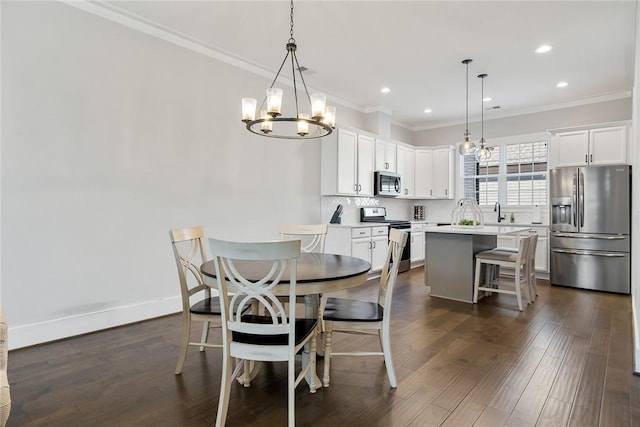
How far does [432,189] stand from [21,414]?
263 inches

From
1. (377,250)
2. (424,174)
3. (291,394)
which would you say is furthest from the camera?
(424,174)

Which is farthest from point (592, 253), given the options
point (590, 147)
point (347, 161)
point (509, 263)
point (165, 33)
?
point (165, 33)

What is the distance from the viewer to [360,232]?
17.1 feet

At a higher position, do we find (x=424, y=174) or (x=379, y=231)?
(x=424, y=174)

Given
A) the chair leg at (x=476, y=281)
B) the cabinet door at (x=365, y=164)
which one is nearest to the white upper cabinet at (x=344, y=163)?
the cabinet door at (x=365, y=164)

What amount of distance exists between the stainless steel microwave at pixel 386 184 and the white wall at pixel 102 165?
2477 mm

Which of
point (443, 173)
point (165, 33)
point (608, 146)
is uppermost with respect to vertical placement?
point (165, 33)

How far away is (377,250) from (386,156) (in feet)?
5.73

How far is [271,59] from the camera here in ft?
14.1

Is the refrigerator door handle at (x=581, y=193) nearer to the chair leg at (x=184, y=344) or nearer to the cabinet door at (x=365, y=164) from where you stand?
the cabinet door at (x=365, y=164)

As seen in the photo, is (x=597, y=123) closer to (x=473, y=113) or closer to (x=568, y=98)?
(x=568, y=98)

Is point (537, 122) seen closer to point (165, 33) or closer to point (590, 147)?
point (590, 147)

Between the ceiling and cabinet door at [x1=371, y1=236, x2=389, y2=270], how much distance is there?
2.31 meters

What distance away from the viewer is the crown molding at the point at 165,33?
124 inches
